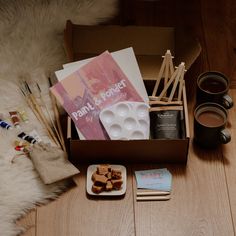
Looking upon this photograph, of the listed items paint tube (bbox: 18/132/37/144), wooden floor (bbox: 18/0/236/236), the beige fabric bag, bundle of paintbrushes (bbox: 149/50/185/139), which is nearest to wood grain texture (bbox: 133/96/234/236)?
wooden floor (bbox: 18/0/236/236)

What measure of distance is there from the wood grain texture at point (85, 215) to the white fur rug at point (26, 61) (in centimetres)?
4

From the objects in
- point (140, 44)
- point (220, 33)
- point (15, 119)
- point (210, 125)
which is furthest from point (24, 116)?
point (220, 33)

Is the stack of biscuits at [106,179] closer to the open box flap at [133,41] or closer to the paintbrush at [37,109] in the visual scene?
the paintbrush at [37,109]

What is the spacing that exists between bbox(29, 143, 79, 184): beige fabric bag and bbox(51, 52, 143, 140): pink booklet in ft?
0.32

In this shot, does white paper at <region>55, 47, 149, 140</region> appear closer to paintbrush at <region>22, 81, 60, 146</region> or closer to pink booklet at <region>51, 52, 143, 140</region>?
pink booklet at <region>51, 52, 143, 140</region>

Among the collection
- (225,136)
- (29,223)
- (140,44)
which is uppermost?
(140,44)

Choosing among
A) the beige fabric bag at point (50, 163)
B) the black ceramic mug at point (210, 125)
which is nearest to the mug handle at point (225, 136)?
the black ceramic mug at point (210, 125)

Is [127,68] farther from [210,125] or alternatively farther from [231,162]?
[231,162]

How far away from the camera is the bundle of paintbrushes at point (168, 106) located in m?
1.61

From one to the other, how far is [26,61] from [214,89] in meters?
0.62

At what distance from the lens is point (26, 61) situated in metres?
1.85

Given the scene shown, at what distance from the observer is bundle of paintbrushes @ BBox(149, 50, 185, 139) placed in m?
1.61

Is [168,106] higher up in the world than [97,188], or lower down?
higher up

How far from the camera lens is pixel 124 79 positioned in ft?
5.59
